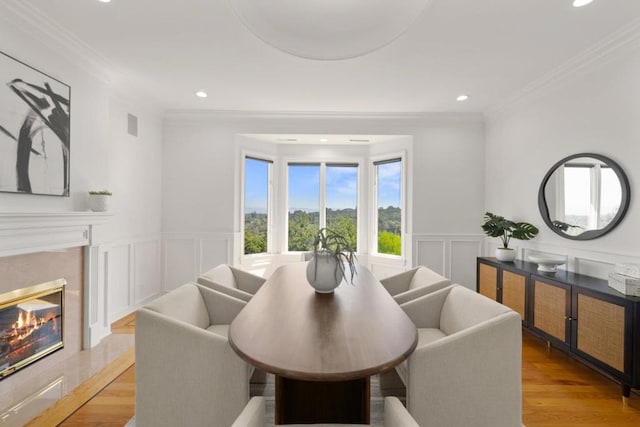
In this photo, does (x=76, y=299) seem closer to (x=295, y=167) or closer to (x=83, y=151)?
(x=83, y=151)

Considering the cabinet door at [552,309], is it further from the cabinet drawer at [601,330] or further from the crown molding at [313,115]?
the crown molding at [313,115]

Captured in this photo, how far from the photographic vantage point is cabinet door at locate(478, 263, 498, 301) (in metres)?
3.46

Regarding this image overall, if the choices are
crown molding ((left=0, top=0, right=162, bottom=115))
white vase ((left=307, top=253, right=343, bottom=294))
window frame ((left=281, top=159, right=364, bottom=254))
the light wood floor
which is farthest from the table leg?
window frame ((left=281, top=159, right=364, bottom=254))

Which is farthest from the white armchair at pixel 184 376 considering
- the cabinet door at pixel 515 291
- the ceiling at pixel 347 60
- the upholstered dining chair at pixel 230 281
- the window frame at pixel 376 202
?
the window frame at pixel 376 202

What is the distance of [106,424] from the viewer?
1.85 metres

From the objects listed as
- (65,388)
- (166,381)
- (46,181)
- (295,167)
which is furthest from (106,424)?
(295,167)

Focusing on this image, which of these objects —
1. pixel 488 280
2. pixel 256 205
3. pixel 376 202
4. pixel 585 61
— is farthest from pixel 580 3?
pixel 256 205

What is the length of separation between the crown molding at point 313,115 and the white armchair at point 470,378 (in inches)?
137

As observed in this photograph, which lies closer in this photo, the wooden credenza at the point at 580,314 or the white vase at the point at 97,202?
the wooden credenza at the point at 580,314

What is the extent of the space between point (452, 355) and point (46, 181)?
9.97 ft

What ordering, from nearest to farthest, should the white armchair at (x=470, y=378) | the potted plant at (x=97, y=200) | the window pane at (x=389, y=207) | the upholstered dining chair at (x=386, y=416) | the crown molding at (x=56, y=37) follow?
1. the upholstered dining chair at (x=386, y=416)
2. the white armchair at (x=470, y=378)
3. the crown molding at (x=56, y=37)
4. the potted plant at (x=97, y=200)
5. the window pane at (x=389, y=207)

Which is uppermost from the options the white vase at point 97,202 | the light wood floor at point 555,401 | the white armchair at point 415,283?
the white vase at point 97,202

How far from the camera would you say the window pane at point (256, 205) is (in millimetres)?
4980

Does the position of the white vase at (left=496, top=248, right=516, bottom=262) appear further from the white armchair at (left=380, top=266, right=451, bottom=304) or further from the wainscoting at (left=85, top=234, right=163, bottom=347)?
the wainscoting at (left=85, top=234, right=163, bottom=347)
